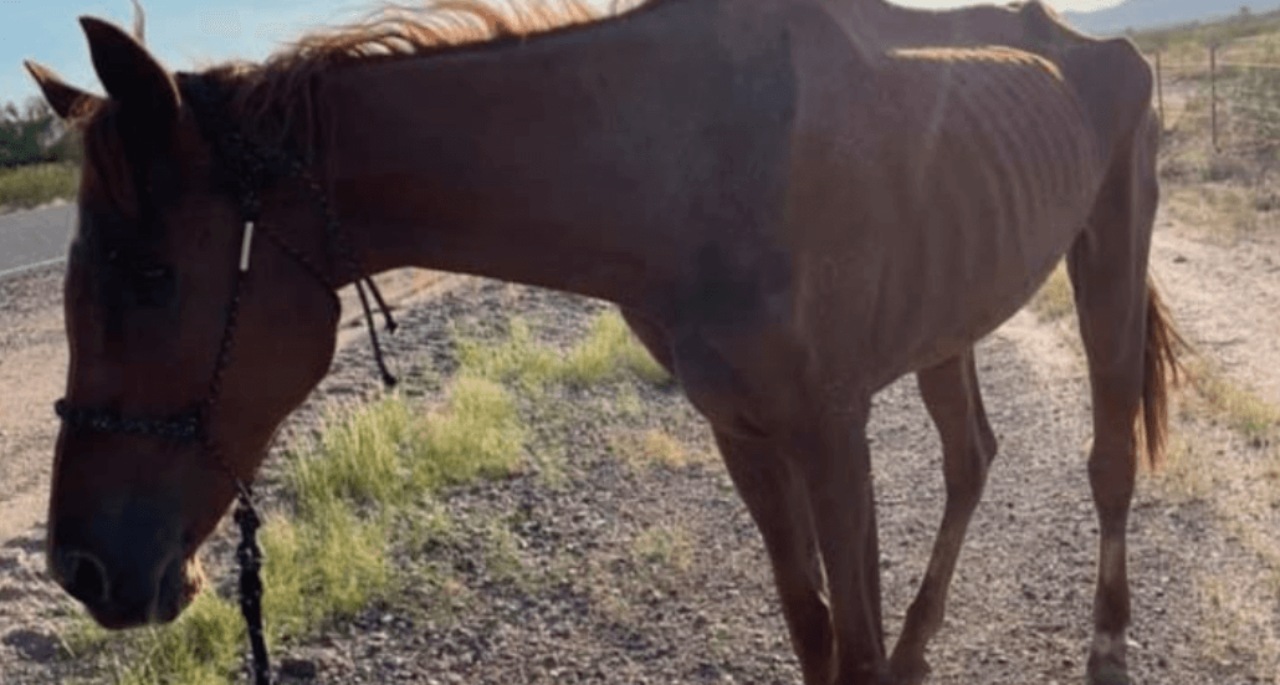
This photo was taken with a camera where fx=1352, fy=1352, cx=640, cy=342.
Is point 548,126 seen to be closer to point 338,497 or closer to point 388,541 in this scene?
point 388,541

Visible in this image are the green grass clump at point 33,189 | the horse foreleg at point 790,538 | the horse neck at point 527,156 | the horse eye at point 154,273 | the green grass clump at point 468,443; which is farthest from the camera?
the green grass clump at point 33,189

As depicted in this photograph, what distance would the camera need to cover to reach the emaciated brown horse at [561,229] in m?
2.37

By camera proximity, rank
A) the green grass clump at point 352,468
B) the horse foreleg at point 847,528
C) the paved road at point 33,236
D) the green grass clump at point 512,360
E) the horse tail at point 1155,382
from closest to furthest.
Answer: the horse foreleg at point 847,528, the horse tail at point 1155,382, the green grass clump at point 352,468, the green grass clump at point 512,360, the paved road at point 33,236

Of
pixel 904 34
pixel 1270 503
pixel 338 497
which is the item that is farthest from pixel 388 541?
pixel 1270 503

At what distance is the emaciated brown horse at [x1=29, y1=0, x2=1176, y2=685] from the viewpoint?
2369 mm

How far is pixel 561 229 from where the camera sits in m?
2.77

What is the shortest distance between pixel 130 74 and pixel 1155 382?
3.75 meters

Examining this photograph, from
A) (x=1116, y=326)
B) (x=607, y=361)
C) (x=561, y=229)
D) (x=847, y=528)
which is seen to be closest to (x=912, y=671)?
(x=847, y=528)

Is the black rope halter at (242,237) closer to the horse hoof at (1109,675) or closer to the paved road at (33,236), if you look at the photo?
the horse hoof at (1109,675)

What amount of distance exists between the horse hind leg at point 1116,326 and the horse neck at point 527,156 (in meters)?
2.14

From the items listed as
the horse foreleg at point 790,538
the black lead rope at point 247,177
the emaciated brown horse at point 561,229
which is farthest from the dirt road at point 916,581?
the black lead rope at point 247,177

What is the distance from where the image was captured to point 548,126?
8.94ft

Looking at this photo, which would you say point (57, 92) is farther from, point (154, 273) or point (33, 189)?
point (33, 189)

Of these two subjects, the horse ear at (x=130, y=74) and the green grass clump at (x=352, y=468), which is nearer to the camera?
the horse ear at (x=130, y=74)
